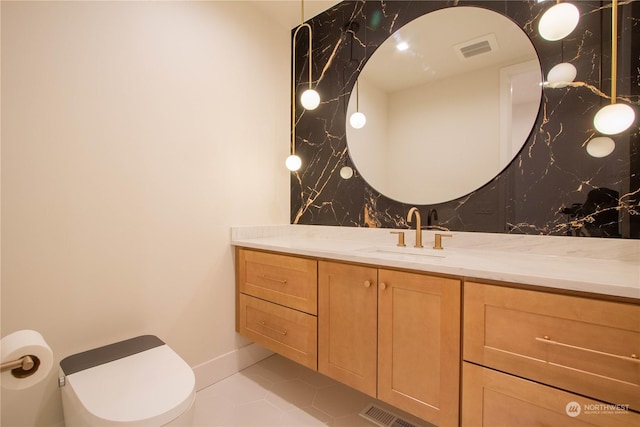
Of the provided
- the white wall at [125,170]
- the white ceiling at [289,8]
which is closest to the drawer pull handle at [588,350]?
the white wall at [125,170]

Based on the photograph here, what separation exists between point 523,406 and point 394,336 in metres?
0.45

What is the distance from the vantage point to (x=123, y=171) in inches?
54.3

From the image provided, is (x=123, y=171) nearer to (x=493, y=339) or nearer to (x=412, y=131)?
(x=412, y=131)

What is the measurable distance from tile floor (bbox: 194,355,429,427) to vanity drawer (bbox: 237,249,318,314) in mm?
545

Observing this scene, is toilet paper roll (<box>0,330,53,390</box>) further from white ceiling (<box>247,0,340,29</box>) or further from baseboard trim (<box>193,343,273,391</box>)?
white ceiling (<box>247,0,340,29</box>)

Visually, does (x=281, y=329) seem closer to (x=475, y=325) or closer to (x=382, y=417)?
(x=382, y=417)

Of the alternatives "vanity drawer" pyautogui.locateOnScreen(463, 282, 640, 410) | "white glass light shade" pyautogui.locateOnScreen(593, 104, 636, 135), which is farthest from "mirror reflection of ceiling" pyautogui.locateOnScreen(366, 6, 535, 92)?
"vanity drawer" pyautogui.locateOnScreen(463, 282, 640, 410)

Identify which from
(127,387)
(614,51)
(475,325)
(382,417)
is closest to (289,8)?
(614,51)

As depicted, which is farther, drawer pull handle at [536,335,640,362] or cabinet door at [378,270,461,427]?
cabinet door at [378,270,461,427]

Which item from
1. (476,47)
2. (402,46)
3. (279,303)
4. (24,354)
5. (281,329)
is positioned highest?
(402,46)

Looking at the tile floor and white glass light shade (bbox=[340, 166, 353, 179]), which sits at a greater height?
white glass light shade (bbox=[340, 166, 353, 179])

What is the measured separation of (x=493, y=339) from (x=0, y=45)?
2.10 m

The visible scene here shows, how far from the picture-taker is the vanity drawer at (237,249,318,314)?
1.46m

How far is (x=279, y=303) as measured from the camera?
5.28 ft
